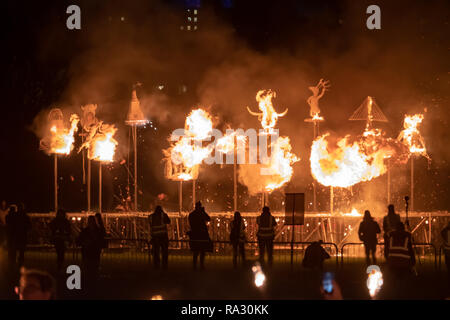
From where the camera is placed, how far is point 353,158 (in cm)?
2769

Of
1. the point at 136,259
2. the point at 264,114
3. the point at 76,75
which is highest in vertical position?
the point at 76,75

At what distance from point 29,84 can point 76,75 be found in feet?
8.26

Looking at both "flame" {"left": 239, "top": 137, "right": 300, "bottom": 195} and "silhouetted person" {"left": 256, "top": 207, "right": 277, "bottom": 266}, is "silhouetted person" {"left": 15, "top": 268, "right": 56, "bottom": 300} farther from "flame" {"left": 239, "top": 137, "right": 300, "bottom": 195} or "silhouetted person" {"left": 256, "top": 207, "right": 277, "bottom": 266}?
"flame" {"left": 239, "top": 137, "right": 300, "bottom": 195}

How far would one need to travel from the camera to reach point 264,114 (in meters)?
28.0

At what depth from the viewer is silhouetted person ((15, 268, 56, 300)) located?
312 inches

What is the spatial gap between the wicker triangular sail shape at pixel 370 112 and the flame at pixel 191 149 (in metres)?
5.40

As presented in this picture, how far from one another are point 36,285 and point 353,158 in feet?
68.2

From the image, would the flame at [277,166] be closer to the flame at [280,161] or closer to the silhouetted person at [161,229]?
the flame at [280,161]

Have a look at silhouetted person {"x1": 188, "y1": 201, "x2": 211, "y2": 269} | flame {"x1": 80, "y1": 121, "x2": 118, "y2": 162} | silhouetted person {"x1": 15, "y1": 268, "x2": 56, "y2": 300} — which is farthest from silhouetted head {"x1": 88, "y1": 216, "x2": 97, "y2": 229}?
silhouetted person {"x1": 15, "y1": 268, "x2": 56, "y2": 300}

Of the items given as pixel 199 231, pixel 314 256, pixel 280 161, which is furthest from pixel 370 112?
pixel 199 231

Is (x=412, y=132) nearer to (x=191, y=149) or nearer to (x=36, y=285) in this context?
(x=191, y=149)

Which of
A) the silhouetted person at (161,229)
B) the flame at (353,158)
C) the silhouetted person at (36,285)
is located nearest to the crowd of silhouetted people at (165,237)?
the silhouetted person at (161,229)

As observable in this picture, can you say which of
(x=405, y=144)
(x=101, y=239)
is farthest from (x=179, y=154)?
(x=101, y=239)

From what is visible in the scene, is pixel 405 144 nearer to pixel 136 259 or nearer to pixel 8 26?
pixel 136 259
